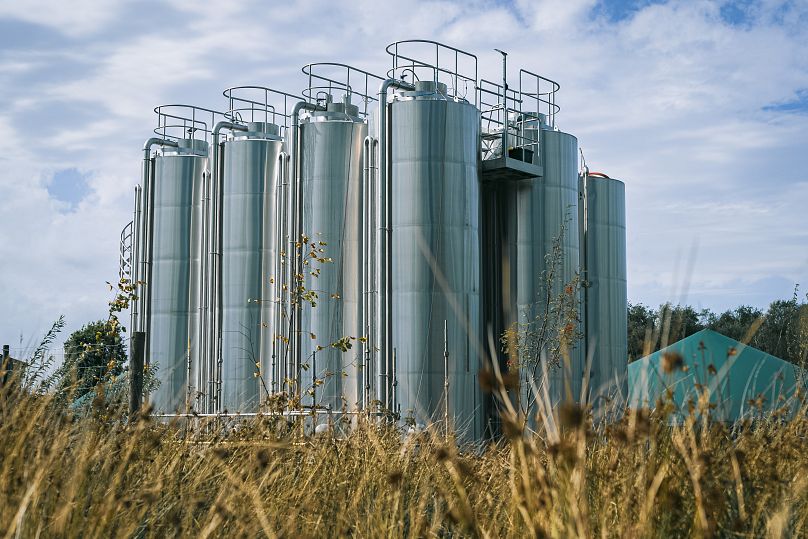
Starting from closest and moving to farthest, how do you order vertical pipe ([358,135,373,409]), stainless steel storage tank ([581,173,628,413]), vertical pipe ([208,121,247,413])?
1. vertical pipe ([358,135,373,409])
2. vertical pipe ([208,121,247,413])
3. stainless steel storage tank ([581,173,628,413])

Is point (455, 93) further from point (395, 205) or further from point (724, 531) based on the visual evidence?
point (724, 531)

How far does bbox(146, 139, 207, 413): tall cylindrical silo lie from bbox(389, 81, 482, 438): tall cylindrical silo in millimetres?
7410

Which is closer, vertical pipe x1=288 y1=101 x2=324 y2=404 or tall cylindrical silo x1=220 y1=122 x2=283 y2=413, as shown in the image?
vertical pipe x1=288 y1=101 x2=324 y2=404

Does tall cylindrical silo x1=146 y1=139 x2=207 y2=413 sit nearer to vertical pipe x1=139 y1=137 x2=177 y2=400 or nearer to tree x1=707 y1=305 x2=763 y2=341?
vertical pipe x1=139 y1=137 x2=177 y2=400

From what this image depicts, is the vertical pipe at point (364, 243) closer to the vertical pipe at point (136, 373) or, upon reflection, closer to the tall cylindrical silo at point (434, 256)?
the tall cylindrical silo at point (434, 256)

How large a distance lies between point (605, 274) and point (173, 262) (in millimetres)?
10780

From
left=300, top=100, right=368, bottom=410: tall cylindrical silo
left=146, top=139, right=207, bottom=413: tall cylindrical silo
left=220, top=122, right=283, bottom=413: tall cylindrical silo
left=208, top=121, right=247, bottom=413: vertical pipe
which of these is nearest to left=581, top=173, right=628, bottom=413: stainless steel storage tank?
left=300, top=100, right=368, bottom=410: tall cylindrical silo

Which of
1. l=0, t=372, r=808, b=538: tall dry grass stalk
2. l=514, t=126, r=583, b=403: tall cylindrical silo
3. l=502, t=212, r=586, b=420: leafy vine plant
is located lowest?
l=0, t=372, r=808, b=538: tall dry grass stalk

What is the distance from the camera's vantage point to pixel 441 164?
1950 cm

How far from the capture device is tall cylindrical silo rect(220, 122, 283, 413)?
877 inches

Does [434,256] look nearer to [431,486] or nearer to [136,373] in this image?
[136,373]

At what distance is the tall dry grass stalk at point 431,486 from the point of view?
4238mm

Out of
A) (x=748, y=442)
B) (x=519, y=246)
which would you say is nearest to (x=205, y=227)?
→ (x=519, y=246)

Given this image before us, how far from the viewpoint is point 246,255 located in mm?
22578
